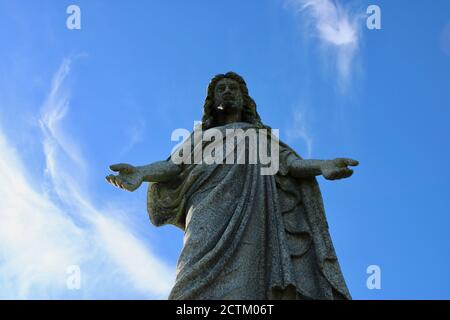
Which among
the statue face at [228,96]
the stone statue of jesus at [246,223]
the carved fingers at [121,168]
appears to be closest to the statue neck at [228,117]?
the statue face at [228,96]

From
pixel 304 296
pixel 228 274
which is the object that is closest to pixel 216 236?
pixel 228 274

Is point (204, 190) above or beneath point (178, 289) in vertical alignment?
above

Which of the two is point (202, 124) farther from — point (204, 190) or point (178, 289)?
point (178, 289)

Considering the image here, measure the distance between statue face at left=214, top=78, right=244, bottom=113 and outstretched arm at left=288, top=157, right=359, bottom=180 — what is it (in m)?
1.53

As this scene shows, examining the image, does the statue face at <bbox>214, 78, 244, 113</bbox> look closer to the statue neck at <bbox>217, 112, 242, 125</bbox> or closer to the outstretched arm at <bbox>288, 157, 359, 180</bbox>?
the statue neck at <bbox>217, 112, 242, 125</bbox>

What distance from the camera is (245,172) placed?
1212 centimetres

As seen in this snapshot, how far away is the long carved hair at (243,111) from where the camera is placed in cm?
1364

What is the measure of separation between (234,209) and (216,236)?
0.60 m

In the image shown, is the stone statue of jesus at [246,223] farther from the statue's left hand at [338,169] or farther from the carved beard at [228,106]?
the carved beard at [228,106]

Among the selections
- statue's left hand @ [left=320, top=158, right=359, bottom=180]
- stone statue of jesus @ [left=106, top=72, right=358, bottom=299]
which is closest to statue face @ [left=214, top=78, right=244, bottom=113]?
stone statue of jesus @ [left=106, top=72, right=358, bottom=299]

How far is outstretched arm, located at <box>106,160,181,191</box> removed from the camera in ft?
39.2

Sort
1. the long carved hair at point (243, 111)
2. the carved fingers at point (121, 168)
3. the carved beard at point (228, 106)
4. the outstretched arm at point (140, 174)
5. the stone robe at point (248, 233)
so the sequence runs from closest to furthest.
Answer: the stone robe at point (248, 233) < the outstretched arm at point (140, 174) < the carved fingers at point (121, 168) < the carved beard at point (228, 106) < the long carved hair at point (243, 111)

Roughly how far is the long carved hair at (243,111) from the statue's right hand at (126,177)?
185 centimetres
